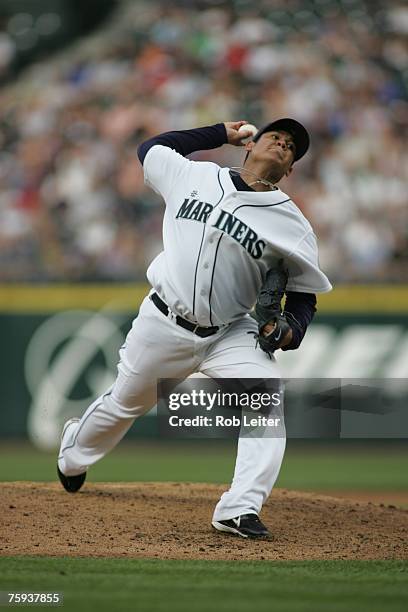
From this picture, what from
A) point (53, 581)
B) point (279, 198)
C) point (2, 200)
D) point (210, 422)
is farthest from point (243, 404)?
point (2, 200)

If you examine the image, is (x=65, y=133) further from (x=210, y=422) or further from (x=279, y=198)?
(x=279, y=198)

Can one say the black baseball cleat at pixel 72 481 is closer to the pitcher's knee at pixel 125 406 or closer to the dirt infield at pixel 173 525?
the dirt infield at pixel 173 525

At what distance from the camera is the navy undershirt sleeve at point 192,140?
486 cm

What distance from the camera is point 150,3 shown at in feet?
38.8

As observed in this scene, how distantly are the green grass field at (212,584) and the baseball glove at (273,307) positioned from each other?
3.27ft

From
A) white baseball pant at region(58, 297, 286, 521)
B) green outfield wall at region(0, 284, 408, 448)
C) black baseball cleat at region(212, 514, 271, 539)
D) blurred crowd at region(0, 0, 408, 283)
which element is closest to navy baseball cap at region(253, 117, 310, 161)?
white baseball pant at region(58, 297, 286, 521)

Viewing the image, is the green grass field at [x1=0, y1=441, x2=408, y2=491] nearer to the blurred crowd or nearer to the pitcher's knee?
the blurred crowd

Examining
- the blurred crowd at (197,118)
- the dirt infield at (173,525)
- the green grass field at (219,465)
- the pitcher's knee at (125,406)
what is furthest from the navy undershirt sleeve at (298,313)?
the blurred crowd at (197,118)

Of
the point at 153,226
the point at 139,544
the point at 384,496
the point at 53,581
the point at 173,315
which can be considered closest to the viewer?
the point at 53,581

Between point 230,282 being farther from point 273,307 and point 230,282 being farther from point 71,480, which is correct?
point 71,480

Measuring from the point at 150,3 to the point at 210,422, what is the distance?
712 cm

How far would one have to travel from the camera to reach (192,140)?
4.90 metres

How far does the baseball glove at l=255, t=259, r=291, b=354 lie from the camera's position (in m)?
4.40

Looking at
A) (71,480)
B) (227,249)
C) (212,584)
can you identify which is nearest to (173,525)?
(71,480)
